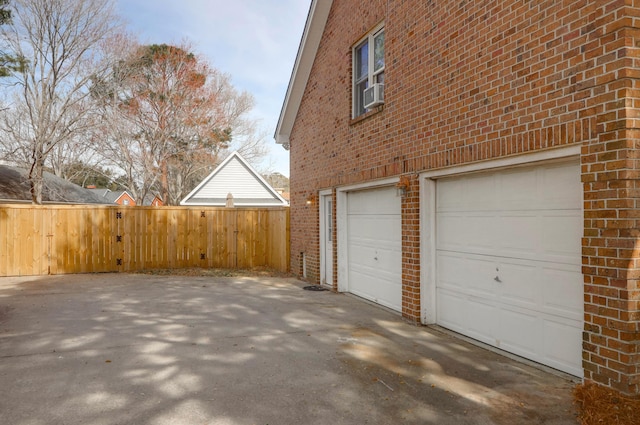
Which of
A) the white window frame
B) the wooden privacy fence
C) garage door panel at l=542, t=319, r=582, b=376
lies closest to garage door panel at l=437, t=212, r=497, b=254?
garage door panel at l=542, t=319, r=582, b=376

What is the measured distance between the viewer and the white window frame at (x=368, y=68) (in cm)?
770

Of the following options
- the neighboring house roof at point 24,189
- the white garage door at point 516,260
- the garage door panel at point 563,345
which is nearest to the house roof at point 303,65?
the white garage door at point 516,260

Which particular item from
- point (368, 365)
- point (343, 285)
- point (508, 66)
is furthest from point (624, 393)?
point (343, 285)

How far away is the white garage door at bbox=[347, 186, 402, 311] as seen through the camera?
280 inches

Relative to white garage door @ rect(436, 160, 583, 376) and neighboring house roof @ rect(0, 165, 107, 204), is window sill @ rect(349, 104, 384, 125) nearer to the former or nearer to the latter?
white garage door @ rect(436, 160, 583, 376)

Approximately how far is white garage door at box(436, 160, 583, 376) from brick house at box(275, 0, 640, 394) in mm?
17

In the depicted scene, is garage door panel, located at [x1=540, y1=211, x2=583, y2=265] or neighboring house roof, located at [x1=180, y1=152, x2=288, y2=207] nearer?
garage door panel, located at [x1=540, y1=211, x2=583, y2=265]

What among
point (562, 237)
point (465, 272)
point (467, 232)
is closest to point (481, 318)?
point (465, 272)

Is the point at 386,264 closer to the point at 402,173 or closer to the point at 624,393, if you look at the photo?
the point at 402,173

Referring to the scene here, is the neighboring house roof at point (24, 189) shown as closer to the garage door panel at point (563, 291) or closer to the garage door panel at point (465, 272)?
the garage door panel at point (465, 272)

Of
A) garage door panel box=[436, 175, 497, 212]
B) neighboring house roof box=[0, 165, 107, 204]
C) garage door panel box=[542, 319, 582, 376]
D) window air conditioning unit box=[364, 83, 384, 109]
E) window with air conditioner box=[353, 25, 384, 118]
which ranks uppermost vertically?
window with air conditioner box=[353, 25, 384, 118]

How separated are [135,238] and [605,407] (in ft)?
39.1

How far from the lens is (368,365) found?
4.51m

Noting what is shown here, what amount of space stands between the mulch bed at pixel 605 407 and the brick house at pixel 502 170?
0.33 feet
